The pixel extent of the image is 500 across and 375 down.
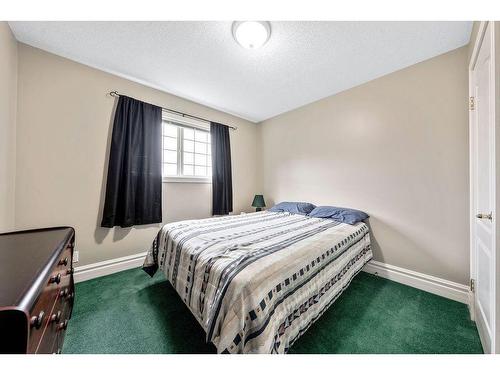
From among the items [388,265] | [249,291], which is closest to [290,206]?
[388,265]

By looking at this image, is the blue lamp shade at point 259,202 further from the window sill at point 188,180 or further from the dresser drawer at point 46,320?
the dresser drawer at point 46,320

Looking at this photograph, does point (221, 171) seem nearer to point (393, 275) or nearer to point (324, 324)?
point (324, 324)

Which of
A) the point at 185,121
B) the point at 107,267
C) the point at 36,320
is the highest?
the point at 185,121

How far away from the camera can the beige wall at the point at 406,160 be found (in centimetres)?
182

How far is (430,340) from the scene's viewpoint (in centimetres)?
130

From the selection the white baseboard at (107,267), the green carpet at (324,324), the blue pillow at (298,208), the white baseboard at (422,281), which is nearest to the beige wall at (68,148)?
the white baseboard at (107,267)

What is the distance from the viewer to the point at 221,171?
3.35m

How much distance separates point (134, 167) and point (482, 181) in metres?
3.40

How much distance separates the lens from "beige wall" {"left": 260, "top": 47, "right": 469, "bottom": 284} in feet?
5.96

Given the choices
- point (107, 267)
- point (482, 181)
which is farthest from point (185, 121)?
point (482, 181)

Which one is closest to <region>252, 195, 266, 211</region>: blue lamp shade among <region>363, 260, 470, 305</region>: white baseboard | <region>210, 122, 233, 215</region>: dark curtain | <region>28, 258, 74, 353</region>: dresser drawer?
<region>210, 122, 233, 215</region>: dark curtain
